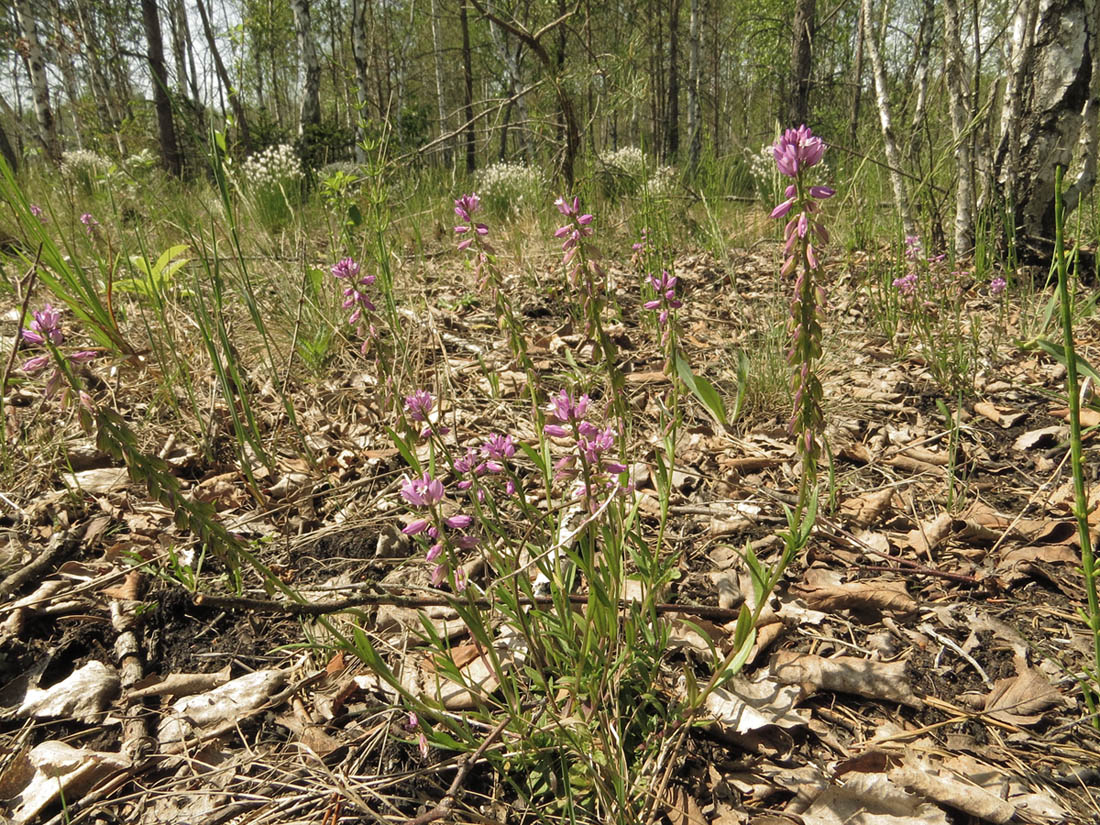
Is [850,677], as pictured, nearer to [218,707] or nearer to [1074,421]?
[1074,421]

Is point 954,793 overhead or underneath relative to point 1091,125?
underneath

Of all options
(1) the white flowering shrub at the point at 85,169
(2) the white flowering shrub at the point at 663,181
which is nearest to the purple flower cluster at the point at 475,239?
(2) the white flowering shrub at the point at 663,181

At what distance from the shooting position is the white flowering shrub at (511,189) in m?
6.45

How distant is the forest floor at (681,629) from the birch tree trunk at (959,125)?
1.68 m

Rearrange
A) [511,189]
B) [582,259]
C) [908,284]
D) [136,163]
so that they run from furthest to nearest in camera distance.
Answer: [511,189]
[136,163]
[908,284]
[582,259]

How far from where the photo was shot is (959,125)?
3775 mm

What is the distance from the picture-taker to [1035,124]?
3615 millimetres

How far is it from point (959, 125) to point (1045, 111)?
1.35ft

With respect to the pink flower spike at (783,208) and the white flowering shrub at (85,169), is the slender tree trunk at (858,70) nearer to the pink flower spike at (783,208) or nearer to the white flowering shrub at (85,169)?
the pink flower spike at (783,208)

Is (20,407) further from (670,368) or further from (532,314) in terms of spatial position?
(670,368)

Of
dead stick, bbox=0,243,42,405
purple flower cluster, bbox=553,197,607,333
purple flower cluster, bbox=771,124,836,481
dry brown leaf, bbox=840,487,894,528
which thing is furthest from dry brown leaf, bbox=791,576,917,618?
dead stick, bbox=0,243,42,405

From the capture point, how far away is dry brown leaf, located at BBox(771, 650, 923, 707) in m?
1.45

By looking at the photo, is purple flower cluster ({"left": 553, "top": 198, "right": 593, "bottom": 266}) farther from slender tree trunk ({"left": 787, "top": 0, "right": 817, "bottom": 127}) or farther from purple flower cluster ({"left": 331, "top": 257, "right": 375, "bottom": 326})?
slender tree trunk ({"left": 787, "top": 0, "right": 817, "bottom": 127})

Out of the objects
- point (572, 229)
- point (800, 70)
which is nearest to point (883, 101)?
point (572, 229)
